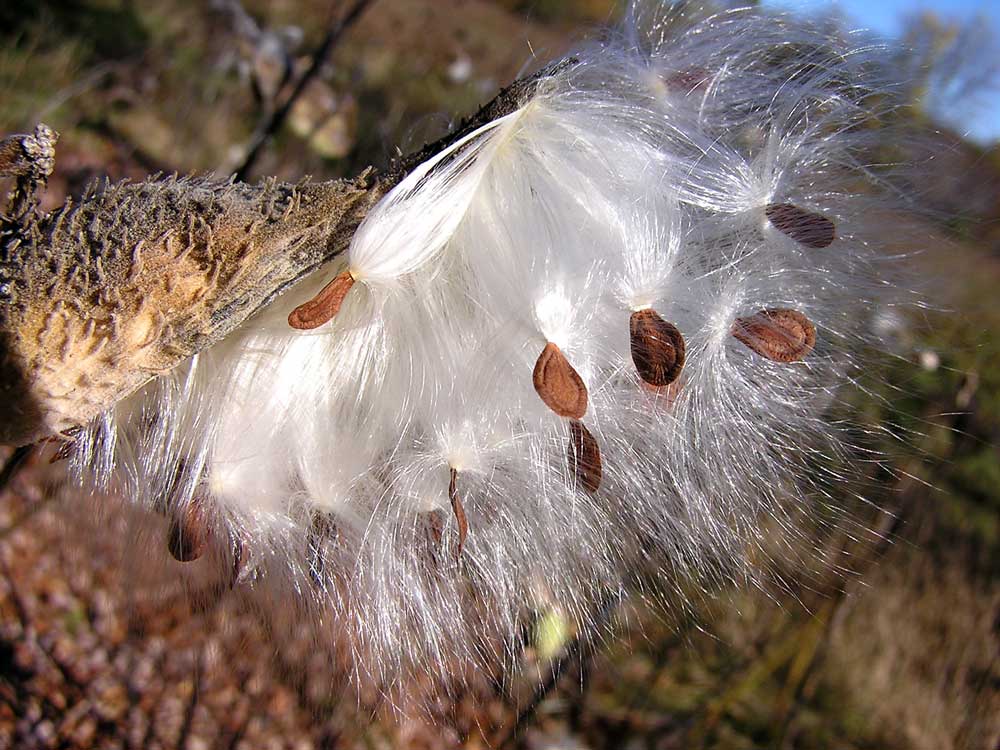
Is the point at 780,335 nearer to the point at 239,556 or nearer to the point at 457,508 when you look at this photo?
the point at 457,508

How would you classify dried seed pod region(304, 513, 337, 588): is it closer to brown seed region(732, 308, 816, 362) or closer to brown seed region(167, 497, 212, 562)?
brown seed region(167, 497, 212, 562)

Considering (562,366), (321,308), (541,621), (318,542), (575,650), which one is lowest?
(575,650)

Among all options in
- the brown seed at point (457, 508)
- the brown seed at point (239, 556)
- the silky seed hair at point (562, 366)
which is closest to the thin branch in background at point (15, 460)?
the silky seed hair at point (562, 366)

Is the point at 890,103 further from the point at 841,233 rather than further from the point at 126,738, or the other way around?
the point at 126,738

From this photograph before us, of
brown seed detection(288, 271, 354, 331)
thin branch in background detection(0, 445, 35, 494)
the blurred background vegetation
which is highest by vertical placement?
brown seed detection(288, 271, 354, 331)

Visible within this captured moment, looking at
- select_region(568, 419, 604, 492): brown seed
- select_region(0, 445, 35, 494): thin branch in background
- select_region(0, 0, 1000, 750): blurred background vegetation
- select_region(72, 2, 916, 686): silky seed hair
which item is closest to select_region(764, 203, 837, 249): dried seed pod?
select_region(72, 2, 916, 686): silky seed hair

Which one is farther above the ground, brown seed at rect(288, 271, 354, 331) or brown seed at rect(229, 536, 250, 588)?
brown seed at rect(288, 271, 354, 331)

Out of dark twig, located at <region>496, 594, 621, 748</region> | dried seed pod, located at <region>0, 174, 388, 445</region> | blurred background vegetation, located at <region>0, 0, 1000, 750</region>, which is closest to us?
dried seed pod, located at <region>0, 174, 388, 445</region>

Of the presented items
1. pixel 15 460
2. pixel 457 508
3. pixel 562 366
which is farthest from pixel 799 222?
pixel 15 460
